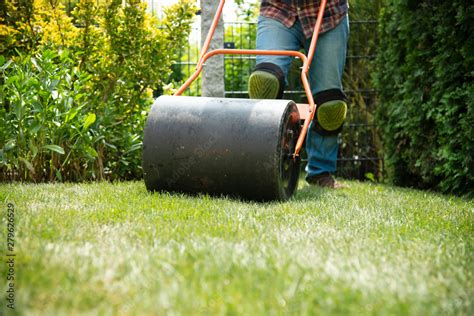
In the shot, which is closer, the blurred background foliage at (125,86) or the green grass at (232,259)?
the green grass at (232,259)

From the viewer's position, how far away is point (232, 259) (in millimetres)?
1689

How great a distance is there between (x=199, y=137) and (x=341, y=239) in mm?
1118

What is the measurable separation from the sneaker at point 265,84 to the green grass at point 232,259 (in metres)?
1.08

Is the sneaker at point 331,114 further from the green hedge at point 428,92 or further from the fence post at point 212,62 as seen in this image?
the fence post at point 212,62

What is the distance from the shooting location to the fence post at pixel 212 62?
4668 millimetres

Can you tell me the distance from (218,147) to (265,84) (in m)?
0.88

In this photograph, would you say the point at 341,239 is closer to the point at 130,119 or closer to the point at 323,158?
the point at 323,158

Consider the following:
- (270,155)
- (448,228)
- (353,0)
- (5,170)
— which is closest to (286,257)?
(448,228)

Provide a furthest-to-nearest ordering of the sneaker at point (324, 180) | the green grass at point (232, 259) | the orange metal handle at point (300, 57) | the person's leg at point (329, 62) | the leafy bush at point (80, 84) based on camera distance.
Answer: the sneaker at point (324, 180)
the person's leg at point (329, 62)
the leafy bush at point (80, 84)
the orange metal handle at point (300, 57)
the green grass at point (232, 259)

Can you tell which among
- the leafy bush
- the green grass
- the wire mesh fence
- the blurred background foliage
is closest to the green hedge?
the blurred background foliage

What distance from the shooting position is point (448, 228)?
2420 millimetres

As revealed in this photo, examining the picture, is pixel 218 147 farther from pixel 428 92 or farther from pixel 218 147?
pixel 428 92

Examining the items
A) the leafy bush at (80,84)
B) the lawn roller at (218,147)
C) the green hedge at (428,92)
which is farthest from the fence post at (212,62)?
the lawn roller at (218,147)

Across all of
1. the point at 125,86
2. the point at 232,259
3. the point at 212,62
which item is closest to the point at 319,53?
the point at 212,62
